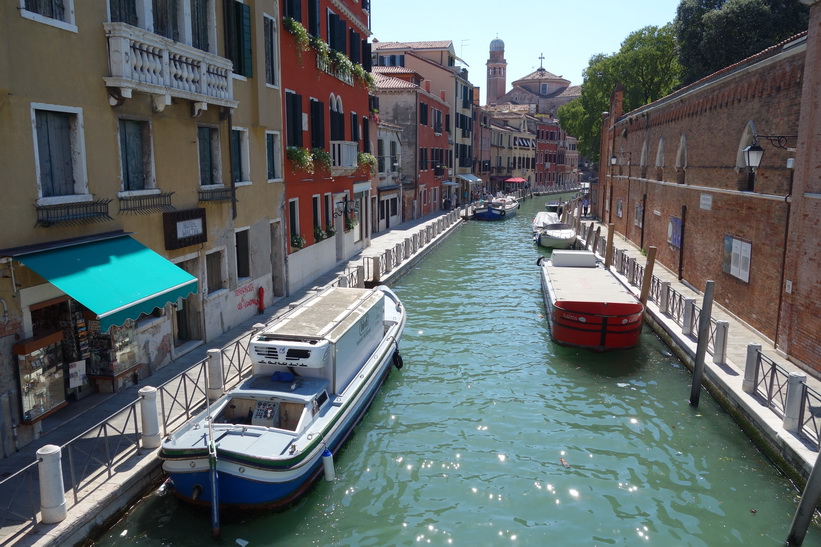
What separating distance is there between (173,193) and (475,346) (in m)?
7.37

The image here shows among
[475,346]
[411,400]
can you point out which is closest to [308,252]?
[475,346]

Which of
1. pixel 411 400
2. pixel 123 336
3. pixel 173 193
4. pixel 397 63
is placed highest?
pixel 397 63

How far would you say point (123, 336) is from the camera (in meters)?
10.1

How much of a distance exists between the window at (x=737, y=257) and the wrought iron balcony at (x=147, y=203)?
11895 millimetres

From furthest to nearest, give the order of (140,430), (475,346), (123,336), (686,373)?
(475,346), (686,373), (123,336), (140,430)

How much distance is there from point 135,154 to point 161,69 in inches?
Result: 58.6

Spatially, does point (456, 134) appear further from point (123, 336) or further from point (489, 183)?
point (123, 336)

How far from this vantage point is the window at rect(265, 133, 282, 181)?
1621 centimetres

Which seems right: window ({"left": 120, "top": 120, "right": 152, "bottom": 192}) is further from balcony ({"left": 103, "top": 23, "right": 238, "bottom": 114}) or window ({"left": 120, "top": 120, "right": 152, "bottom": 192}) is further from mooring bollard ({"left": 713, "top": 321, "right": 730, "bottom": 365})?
mooring bollard ({"left": 713, "top": 321, "right": 730, "bottom": 365})

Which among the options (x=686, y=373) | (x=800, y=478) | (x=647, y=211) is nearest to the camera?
(x=800, y=478)

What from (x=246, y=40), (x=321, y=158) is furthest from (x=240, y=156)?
(x=321, y=158)

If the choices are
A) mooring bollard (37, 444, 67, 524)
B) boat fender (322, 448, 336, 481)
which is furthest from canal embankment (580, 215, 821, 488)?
mooring bollard (37, 444, 67, 524)

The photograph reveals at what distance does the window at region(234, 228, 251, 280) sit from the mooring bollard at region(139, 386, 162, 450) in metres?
6.88

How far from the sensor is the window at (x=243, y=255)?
48.6 feet
